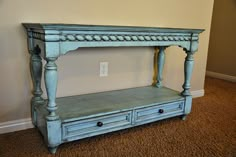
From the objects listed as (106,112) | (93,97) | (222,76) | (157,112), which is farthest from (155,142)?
(222,76)

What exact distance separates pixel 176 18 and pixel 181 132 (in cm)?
116

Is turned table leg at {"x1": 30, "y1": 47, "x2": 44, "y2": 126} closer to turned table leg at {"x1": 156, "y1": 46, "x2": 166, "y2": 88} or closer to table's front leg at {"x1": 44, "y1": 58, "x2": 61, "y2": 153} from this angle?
table's front leg at {"x1": 44, "y1": 58, "x2": 61, "y2": 153}

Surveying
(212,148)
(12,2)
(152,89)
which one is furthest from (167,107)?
(12,2)

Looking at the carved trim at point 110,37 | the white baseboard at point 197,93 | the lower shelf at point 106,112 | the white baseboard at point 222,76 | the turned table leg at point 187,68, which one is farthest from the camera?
the white baseboard at point 222,76

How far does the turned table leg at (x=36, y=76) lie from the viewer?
164 centimetres

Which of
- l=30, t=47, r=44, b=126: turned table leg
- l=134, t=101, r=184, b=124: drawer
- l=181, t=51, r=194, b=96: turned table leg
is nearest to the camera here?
l=30, t=47, r=44, b=126: turned table leg

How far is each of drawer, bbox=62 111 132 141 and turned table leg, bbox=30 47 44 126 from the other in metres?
0.39

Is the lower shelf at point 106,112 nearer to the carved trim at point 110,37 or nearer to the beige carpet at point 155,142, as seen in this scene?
the beige carpet at point 155,142

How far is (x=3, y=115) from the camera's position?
1.68 meters

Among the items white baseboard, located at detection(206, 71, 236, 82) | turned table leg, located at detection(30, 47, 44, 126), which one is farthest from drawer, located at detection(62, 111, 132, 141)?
white baseboard, located at detection(206, 71, 236, 82)

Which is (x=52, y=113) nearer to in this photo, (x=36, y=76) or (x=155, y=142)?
(x=36, y=76)

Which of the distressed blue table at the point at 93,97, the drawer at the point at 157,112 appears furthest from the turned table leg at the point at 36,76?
the drawer at the point at 157,112

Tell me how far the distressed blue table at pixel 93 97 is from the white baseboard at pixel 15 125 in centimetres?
8

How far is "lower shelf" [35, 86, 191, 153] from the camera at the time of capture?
1482 millimetres
